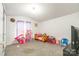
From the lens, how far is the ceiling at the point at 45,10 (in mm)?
1159

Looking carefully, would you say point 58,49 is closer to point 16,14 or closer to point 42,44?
point 42,44

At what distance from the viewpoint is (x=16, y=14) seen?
3.86ft

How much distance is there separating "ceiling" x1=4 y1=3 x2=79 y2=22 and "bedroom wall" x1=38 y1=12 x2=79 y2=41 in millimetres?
40

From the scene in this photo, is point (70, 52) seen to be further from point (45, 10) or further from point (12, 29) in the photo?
point (12, 29)

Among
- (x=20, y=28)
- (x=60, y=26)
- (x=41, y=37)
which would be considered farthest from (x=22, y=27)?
(x=60, y=26)

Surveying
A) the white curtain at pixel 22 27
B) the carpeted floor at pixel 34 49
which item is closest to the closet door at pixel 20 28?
the white curtain at pixel 22 27

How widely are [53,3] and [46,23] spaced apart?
0.20 m

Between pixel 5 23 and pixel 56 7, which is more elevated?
pixel 56 7

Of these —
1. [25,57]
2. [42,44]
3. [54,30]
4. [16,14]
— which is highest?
[16,14]

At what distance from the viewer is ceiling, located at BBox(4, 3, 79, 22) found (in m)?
1.16

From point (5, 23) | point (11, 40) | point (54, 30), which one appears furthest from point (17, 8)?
point (54, 30)

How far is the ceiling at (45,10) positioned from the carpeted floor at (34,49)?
0.25m

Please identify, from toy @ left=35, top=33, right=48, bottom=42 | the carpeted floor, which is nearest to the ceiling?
toy @ left=35, top=33, right=48, bottom=42

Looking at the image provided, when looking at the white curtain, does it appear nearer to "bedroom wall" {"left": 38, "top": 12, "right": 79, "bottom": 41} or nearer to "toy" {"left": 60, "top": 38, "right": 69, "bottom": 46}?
"bedroom wall" {"left": 38, "top": 12, "right": 79, "bottom": 41}
